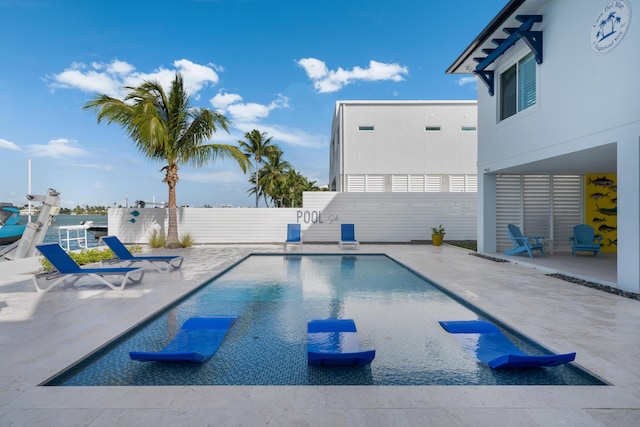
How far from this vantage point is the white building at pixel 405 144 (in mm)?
22109

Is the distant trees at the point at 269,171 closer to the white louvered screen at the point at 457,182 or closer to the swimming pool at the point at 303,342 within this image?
the white louvered screen at the point at 457,182

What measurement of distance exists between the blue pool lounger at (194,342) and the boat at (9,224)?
1447 cm

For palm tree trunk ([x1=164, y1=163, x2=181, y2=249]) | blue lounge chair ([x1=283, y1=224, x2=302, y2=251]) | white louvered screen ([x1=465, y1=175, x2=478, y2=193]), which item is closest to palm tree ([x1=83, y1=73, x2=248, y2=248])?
palm tree trunk ([x1=164, y1=163, x2=181, y2=249])

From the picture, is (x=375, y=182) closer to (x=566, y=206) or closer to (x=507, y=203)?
(x=507, y=203)

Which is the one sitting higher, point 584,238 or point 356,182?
point 356,182

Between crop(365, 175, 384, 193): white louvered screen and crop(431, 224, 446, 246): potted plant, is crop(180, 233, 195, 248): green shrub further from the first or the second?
crop(365, 175, 384, 193): white louvered screen

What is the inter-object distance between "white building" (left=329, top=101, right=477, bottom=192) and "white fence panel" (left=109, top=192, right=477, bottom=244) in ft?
21.6

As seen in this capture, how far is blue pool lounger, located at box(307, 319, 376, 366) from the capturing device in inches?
121

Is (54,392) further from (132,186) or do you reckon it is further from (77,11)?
(132,186)

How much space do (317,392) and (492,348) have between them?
210cm

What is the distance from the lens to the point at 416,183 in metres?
22.5

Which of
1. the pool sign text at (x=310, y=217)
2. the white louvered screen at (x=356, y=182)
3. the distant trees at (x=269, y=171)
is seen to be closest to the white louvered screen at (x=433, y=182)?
the white louvered screen at (x=356, y=182)

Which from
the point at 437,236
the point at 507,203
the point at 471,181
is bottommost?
the point at 437,236

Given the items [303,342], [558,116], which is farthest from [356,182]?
[303,342]
